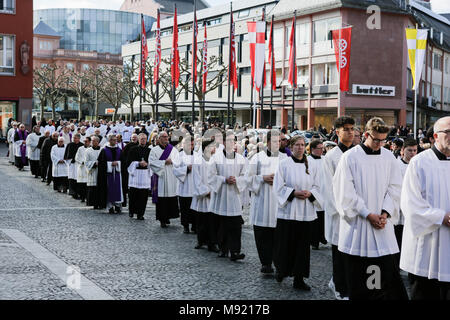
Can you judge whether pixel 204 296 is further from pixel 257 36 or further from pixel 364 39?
pixel 364 39

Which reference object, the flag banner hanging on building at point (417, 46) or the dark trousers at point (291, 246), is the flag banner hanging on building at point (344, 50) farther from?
the dark trousers at point (291, 246)

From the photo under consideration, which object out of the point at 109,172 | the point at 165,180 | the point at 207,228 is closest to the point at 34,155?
the point at 109,172

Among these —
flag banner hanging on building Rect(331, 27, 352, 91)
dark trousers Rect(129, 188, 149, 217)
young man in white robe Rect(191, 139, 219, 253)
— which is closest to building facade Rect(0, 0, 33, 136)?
flag banner hanging on building Rect(331, 27, 352, 91)

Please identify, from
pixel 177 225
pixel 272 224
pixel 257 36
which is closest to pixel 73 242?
pixel 177 225

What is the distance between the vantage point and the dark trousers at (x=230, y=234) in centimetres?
934

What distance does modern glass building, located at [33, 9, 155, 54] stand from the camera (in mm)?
107625

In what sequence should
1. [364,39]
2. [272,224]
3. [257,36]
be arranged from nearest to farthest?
[272,224] → [257,36] → [364,39]

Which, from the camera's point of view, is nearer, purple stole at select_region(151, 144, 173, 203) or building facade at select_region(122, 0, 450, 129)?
purple stole at select_region(151, 144, 173, 203)

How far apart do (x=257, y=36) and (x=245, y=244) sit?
61.5 feet

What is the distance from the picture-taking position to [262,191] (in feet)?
29.1

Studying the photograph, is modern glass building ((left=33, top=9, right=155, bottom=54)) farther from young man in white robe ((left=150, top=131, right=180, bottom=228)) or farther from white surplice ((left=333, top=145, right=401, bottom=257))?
white surplice ((left=333, top=145, right=401, bottom=257))

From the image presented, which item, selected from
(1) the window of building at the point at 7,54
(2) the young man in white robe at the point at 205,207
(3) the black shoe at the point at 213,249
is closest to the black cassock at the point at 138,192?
(2) the young man in white robe at the point at 205,207

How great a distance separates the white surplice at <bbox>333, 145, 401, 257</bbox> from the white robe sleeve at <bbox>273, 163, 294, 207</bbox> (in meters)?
1.79

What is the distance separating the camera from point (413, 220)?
538cm
